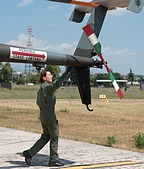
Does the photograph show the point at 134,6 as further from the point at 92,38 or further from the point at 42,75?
the point at 42,75

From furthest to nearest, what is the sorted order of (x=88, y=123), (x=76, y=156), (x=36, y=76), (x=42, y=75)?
1. (x=36, y=76)
2. (x=88, y=123)
3. (x=76, y=156)
4. (x=42, y=75)

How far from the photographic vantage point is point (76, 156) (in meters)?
9.02

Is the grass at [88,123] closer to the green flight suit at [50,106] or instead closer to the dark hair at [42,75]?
the green flight suit at [50,106]

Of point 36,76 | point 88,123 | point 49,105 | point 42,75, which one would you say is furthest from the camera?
point 36,76

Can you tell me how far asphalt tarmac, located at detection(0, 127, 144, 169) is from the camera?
801cm

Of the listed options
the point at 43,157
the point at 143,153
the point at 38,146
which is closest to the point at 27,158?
the point at 38,146

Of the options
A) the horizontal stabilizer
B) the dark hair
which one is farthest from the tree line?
the horizontal stabilizer

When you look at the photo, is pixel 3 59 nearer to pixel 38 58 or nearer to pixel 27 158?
pixel 38 58

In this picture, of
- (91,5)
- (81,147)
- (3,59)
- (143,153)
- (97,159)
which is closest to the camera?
(3,59)

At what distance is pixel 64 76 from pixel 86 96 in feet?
2.08

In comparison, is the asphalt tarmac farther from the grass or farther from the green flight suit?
the grass

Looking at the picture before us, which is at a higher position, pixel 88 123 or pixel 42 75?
pixel 42 75

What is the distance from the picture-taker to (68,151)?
9.70 metres

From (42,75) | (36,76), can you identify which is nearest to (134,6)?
(42,75)
